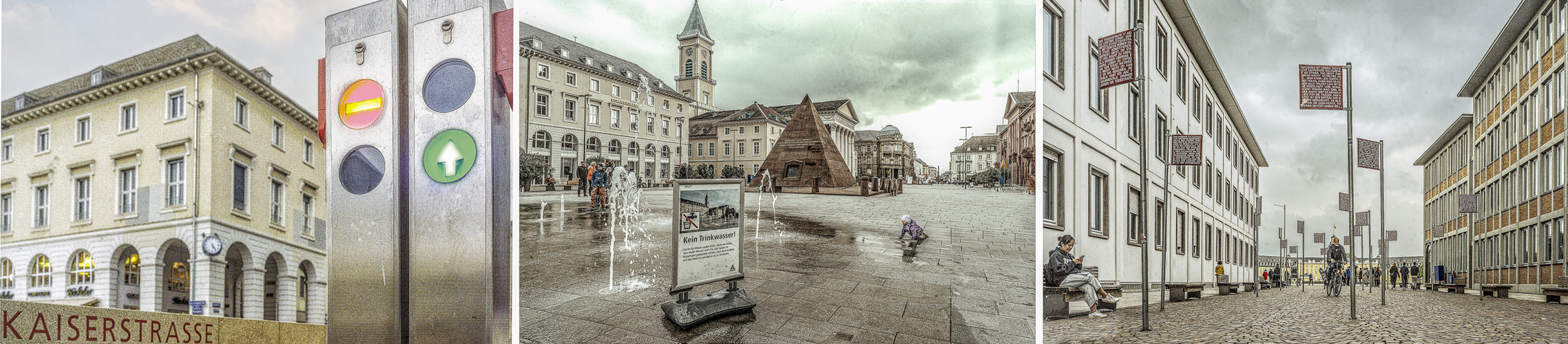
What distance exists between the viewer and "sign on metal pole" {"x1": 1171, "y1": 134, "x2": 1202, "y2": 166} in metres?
4.46

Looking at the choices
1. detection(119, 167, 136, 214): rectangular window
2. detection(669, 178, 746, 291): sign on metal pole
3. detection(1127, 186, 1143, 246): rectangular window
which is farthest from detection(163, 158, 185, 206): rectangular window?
detection(1127, 186, 1143, 246): rectangular window

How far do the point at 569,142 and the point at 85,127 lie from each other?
66.0 inches

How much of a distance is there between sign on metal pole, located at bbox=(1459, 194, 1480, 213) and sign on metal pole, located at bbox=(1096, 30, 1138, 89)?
16.5 feet

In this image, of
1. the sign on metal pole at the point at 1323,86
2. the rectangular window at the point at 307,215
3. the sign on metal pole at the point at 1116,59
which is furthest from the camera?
the sign on metal pole at the point at 1323,86

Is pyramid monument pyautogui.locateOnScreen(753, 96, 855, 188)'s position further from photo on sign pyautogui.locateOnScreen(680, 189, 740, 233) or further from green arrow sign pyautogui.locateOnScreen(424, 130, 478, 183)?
green arrow sign pyautogui.locateOnScreen(424, 130, 478, 183)

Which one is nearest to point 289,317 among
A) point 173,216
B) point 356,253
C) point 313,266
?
point 313,266

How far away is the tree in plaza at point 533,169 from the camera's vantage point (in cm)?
255

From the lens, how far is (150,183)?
73.9 inches

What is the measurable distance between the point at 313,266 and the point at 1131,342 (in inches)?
175

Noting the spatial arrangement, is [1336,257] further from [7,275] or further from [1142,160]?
[7,275]

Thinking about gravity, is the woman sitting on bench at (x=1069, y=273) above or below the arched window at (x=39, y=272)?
below

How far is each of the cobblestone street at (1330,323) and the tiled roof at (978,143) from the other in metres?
1.39

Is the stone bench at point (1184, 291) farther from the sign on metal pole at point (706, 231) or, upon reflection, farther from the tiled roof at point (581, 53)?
the tiled roof at point (581, 53)

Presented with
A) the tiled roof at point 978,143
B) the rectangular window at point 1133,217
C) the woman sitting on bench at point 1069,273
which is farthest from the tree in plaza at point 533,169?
the rectangular window at point 1133,217
